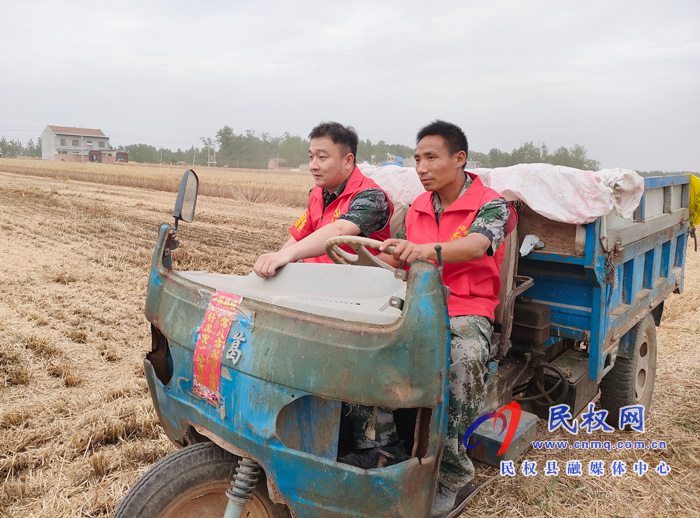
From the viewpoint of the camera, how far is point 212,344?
200cm

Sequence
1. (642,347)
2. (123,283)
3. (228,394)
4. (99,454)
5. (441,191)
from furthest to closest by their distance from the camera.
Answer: (123,283)
(642,347)
(99,454)
(441,191)
(228,394)

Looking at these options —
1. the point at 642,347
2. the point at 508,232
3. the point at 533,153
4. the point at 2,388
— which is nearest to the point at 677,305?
the point at 642,347

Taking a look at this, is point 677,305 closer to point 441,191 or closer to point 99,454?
point 441,191

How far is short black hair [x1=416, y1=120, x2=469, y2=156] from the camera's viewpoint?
2934mm

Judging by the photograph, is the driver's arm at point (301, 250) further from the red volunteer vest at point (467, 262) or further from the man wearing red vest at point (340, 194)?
the red volunteer vest at point (467, 262)

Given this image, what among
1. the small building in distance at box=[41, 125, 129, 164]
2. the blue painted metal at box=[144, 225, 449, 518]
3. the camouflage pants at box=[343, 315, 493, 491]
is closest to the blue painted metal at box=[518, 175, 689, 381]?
the camouflage pants at box=[343, 315, 493, 491]

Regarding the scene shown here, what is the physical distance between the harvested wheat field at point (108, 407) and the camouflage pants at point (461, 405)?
1032 millimetres

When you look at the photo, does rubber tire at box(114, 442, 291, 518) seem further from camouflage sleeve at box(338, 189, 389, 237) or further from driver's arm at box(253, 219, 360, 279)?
camouflage sleeve at box(338, 189, 389, 237)

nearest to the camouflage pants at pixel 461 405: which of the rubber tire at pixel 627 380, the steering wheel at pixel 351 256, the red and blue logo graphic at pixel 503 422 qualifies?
the red and blue logo graphic at pixel 503 422

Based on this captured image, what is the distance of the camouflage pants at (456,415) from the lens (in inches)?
85.9

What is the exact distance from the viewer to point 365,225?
120 inches

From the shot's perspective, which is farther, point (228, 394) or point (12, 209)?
point (12, 209)

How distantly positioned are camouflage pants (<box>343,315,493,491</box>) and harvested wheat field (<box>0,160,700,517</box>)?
Result: 3.44ft

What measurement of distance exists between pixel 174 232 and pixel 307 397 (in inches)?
40.7
